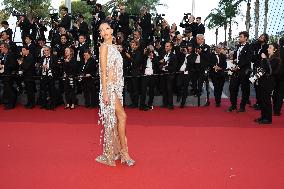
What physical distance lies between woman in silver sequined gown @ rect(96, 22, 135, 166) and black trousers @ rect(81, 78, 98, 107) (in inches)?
221

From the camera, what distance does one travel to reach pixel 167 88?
10.6 m

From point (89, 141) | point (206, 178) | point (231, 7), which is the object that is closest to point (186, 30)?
point (89, 141)

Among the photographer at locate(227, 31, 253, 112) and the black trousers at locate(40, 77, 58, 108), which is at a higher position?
the photographer at locate(227, 31, 253, 112)

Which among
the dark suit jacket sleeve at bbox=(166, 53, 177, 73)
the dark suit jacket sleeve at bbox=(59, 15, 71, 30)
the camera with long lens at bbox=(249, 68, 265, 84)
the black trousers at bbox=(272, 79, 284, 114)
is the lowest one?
the black trousers at bbox=(272, 79, 284, 114)

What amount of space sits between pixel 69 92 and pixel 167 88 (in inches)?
102

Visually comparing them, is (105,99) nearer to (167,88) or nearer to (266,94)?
(266,94)

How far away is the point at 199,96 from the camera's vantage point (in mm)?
10984

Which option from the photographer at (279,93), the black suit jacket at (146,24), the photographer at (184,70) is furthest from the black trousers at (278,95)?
the black suit jacket at (146,24)

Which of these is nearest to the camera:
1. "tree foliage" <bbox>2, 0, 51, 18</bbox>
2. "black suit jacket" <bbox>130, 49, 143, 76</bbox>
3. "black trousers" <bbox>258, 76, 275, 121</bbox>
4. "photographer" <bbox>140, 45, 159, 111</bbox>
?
"black trousers" <bbox>258, 76, 275, 121</bbox>

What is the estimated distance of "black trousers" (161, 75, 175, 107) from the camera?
414 inches

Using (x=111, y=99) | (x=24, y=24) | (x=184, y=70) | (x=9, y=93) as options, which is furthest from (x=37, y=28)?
(x=111, y=99)

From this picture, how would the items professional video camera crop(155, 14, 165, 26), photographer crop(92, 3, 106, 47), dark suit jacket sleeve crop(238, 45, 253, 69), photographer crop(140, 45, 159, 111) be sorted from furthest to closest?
professional video camera crop(155, 14, 165, 26) < photographer crop(92, 3, 106, 47) < photographer crop(140, 45, 159, 111) < dark suit jacket sleeve crop(238, 45, 253, 69)

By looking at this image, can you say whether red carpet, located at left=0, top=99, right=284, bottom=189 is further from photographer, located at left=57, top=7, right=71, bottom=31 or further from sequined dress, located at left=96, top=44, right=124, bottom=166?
photographer, located at left=57, top=7, right=71, bottom=31

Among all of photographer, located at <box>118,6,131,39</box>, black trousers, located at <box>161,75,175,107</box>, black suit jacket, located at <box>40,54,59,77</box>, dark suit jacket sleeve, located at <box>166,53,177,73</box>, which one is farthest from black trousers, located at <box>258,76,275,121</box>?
photographer, located at <box>118,6,131,39</box>
